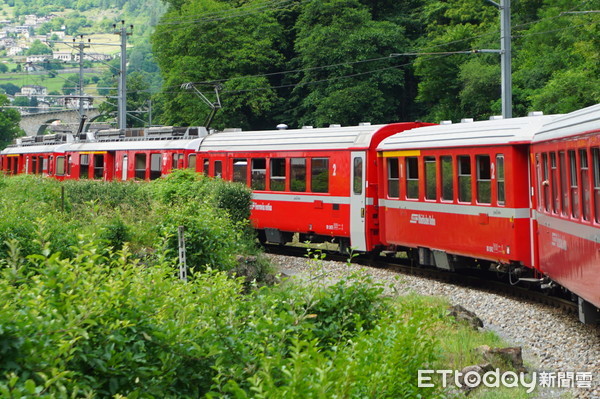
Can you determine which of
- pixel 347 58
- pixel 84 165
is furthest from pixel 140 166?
pixel 347 58

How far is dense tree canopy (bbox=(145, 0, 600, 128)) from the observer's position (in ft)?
162

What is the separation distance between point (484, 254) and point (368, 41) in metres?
38.8

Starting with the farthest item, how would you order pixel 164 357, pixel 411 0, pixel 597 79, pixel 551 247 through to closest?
1. pixel 411 0
2. pixel 597 79
3. pixel 551 247
4. pixel 164 357

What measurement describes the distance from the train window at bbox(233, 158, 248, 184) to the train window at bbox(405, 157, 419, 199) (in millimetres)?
6665

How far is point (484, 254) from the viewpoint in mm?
17375

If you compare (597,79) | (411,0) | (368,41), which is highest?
(411,0)

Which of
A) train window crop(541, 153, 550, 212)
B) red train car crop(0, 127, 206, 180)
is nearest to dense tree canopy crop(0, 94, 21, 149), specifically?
red train car crop(0, 127, 206, 180)

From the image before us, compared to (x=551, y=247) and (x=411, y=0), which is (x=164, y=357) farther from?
(x=411, y=0)

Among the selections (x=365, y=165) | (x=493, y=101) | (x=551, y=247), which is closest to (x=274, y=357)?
(x=551, y=247)

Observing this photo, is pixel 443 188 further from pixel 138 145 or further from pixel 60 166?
pixel 60 166

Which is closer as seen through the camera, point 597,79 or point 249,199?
point 249,199

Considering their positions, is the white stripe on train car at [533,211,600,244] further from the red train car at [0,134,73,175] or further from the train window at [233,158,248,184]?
the red train car at [0,134,73,175]

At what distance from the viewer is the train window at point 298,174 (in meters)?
23.8

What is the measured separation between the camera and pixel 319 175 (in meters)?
23.2
